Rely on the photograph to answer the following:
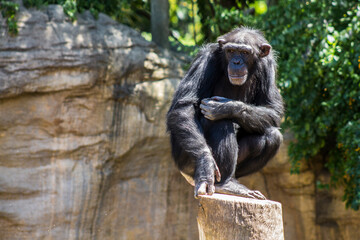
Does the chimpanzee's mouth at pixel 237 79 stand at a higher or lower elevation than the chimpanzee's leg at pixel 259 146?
higher

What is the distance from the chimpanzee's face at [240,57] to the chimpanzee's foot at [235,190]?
1.06 meters

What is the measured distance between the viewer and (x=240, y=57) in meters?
5.28

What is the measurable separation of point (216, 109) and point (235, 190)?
33.4 inches

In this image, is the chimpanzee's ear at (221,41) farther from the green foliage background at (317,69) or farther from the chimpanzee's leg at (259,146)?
the green foliage background at (317,69)

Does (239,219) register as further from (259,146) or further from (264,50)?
(264,50)

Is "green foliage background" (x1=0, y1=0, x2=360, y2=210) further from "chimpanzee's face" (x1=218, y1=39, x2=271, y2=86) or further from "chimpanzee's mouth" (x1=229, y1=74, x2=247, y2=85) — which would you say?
"chimpanzee's mouth" (x1=229, y1=74, x2=247, y2=85)

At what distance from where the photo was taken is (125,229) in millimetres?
8000

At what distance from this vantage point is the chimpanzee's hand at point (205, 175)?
14.6 feet

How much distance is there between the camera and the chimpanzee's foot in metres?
4.61

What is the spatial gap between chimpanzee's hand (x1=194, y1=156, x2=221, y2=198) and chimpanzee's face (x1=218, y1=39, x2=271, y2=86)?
955 millimetres

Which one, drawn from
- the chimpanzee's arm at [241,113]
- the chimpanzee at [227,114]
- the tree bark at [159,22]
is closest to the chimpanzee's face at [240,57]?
the chimpanzee at [227,114]

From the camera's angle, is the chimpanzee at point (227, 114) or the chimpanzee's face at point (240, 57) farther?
the chimpanzee's face at point (240, 57)

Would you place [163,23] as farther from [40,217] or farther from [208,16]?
[40,217]

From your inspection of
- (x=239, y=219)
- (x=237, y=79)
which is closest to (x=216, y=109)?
(x=237, y=79)
